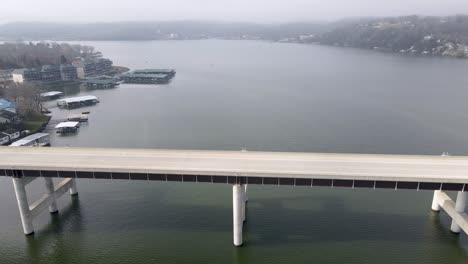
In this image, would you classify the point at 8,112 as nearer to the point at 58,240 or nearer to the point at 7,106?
the point at 7,106

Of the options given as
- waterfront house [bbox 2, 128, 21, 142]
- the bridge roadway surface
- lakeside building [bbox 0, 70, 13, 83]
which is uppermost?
the bridge roadway surface

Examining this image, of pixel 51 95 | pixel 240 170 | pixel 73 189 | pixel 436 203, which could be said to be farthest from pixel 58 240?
pixel 51 95

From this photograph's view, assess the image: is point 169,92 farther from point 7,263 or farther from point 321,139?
point 7,263

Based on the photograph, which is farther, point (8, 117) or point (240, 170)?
point (8, 117)

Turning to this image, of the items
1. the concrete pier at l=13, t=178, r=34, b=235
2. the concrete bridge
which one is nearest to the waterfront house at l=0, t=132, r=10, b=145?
the concrete bridge

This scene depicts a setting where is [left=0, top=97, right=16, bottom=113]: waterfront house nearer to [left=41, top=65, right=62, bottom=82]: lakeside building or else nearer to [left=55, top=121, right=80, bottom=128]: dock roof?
[left=55, top=121, right=80, bottom=128]: dock roof

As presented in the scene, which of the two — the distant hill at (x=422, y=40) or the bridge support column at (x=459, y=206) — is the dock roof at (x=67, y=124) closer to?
the bridge support column at (x=459, y=206)

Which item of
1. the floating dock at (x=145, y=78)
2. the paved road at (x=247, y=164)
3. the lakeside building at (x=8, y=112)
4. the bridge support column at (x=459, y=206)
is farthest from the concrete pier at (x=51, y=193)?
the floating dock at (x=145, y=78)
